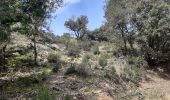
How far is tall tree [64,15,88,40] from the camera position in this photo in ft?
151

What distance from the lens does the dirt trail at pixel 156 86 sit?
680 inches

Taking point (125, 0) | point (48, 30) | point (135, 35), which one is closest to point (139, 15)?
point (135, 35)

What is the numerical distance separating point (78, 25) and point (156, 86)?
25.5 meters

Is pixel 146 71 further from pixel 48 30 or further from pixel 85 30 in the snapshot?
pixel 85 30

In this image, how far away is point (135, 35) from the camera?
2953 cm

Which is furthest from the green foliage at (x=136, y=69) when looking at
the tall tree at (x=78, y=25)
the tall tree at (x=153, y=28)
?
the tall tree at (x=78, y=25)

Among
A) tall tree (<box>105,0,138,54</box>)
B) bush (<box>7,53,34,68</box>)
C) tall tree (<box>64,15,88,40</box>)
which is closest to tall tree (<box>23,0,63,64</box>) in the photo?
bush (<box>7,53,34,68</box>)

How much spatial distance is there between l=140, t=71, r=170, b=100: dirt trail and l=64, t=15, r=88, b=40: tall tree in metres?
20.9

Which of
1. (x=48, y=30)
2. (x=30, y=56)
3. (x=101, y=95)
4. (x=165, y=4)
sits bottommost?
(x=101, y=95)

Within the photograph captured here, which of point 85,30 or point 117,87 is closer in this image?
point 117,87

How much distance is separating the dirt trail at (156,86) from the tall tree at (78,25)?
68.5ft

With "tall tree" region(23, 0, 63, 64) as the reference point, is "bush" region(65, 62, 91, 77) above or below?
below

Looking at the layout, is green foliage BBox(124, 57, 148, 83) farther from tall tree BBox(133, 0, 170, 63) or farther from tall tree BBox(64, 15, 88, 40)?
tall tree BBox(64, 15, 88, 40)

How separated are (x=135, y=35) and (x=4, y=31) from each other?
55.3 feet
